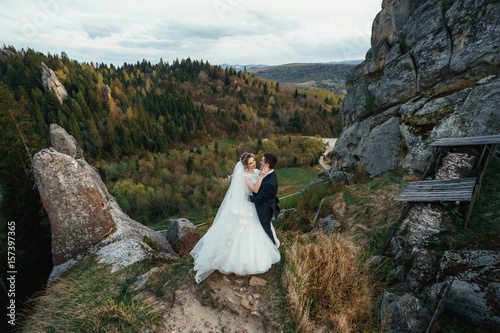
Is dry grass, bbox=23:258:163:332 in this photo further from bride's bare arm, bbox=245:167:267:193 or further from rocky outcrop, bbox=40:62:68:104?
rocky outcrop, bbox=40:62:68:104

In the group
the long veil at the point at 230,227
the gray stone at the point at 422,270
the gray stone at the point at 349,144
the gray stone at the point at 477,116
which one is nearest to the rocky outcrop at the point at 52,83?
the gray stone at the point at 349,144

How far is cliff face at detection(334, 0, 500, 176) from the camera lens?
11.1 meters

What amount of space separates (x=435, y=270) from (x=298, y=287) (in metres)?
3.67

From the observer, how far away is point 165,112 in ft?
294

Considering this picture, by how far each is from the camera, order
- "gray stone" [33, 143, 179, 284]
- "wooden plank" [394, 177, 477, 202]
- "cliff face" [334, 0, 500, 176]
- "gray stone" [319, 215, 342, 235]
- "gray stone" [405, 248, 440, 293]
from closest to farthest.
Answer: "gray stone" [405, 248, 440, 293]
"wooden plank" [394, 177, 477, 202]
"gray stone" [33, 143, 179, 284]
"cliff face" [334, 0, 500, 176]
"gray stone" [319, 215, 342, 235]

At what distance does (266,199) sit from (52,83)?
101m

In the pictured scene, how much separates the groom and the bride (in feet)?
0.35

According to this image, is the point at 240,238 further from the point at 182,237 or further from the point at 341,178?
the point at 341,178

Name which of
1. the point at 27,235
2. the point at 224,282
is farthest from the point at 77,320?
the point at 27,235

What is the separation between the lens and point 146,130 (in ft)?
259

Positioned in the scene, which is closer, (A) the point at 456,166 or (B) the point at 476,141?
(B) the point at 476,141

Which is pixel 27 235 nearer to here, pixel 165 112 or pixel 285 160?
pixel 285 160

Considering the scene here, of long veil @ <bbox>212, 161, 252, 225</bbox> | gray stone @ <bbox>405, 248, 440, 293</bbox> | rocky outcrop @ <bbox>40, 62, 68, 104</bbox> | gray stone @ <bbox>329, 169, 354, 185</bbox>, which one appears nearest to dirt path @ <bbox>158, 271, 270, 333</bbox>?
long veil @ <bbox>212, 161, 252, 225</bbox>

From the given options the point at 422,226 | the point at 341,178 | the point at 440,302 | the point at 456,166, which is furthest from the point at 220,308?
the point at 341,178
